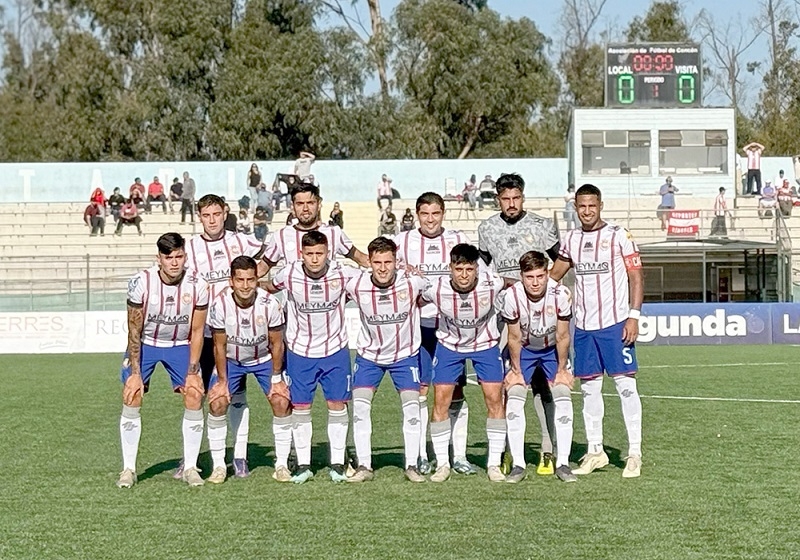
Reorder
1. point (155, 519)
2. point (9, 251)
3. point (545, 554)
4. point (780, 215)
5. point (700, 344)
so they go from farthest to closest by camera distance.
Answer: point (9, 251) < point (780, 215) < point (700, 344) < point (155, 519) < point (545, 554)

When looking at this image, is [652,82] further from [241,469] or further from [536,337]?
[241,469]

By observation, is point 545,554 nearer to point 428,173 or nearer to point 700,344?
point 700,344

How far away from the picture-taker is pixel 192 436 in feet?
28.7

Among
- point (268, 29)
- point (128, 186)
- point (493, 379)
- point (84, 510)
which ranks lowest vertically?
point (84, 510)

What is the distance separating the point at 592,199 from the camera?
28.8 ft

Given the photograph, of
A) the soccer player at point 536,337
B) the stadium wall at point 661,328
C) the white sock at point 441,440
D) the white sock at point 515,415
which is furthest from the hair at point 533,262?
the stadium wall at point 661,328

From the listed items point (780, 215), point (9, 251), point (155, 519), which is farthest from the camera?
point (9, 251)

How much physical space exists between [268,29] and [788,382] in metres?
36.5

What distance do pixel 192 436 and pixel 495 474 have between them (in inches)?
85.6

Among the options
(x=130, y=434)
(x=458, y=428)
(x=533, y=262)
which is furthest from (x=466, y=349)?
(x=130, y=434)

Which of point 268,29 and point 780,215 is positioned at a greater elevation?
point 268,29

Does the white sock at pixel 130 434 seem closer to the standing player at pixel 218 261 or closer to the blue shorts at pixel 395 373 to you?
the standing player at pixel 218 261

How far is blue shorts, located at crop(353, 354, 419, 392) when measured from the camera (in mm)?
8805

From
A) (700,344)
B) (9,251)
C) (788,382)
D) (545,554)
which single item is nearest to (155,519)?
(545,554)
